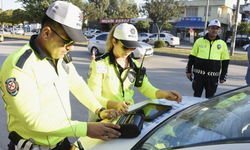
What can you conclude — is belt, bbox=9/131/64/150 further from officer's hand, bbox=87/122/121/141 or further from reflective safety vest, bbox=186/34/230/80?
reflective safety vest, bbox=186/34/230/80

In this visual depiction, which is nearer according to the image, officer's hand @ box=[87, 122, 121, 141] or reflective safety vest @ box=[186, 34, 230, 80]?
officer's hand @ box=[87, 122, 121, 141]

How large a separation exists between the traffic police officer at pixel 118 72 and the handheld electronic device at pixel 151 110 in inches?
7.5

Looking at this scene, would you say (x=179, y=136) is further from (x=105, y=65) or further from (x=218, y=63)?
(x=218, y=63)

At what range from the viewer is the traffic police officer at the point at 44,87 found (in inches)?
46.4

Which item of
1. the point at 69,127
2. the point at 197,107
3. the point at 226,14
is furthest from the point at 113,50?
the point at 226,14

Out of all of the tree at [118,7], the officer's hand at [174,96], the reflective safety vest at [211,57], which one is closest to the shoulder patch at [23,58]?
the officer's hand at [174,96]

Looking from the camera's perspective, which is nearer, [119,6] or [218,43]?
[218,43]

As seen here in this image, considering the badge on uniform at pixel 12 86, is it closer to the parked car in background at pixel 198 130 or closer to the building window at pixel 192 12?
the parked car in background at pixel 198 130

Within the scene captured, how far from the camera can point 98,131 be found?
1.36m

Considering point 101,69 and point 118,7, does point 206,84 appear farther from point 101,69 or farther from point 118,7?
point 118,7

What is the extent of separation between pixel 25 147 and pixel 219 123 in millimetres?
1292

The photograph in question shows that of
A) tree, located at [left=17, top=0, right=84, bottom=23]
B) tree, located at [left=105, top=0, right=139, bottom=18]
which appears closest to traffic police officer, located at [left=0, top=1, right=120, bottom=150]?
tree, located at [left=17, top=0, right=84, bottom=23]

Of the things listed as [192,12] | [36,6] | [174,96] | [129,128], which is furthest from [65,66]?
[192,12]

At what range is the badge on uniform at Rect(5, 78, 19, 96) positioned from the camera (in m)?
1.14
